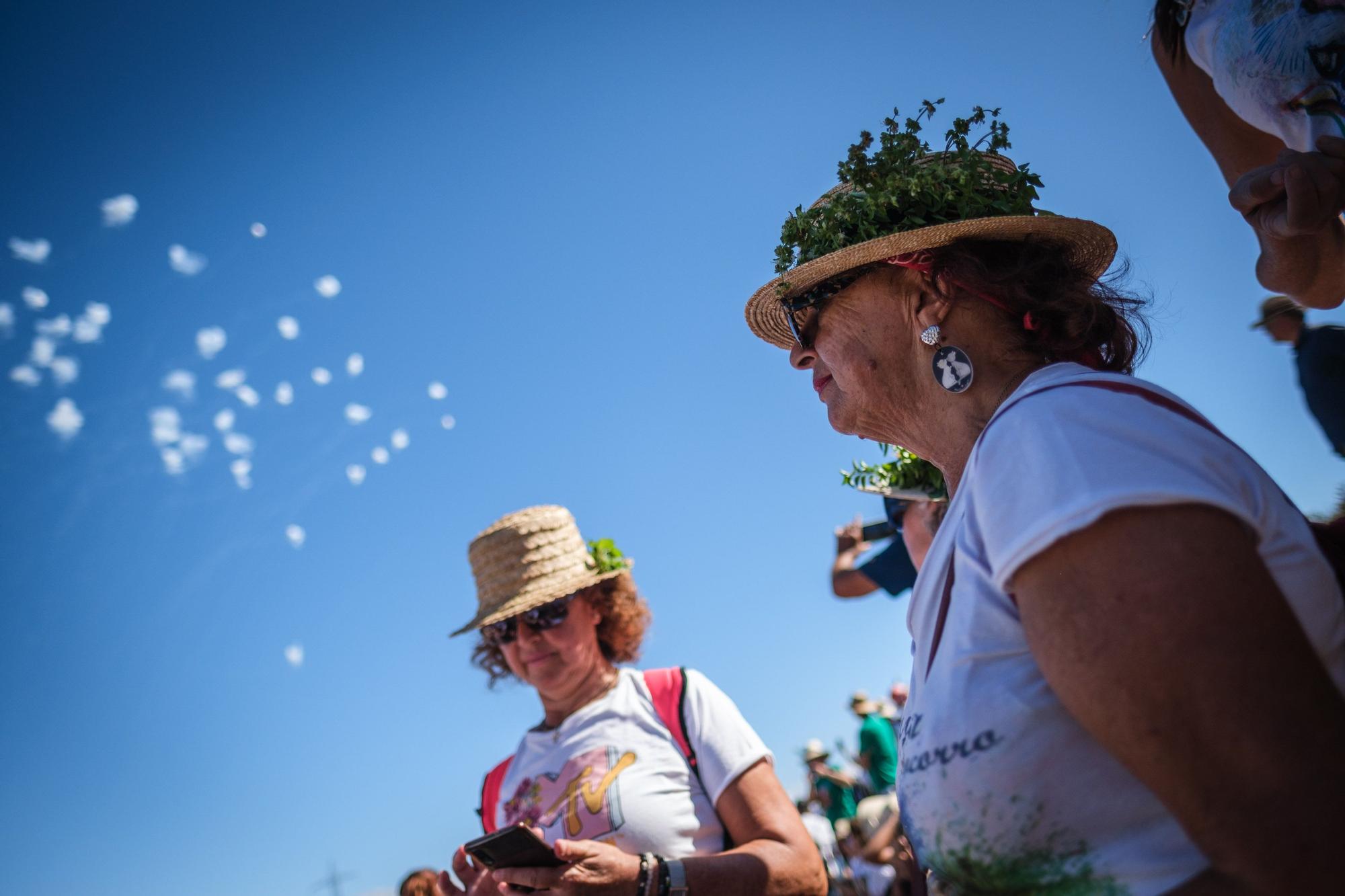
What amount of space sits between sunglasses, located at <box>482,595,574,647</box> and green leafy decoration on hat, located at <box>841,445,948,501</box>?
1.42 metres

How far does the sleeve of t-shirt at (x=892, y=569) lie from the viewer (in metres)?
4.60

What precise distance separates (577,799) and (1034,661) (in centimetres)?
232

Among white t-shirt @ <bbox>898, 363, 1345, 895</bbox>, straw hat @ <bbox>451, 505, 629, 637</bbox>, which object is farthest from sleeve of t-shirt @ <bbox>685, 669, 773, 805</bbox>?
white t-shirt @ <bbox>898, 363, 1345, 895</bbox>

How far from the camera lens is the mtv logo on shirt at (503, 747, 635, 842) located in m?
3.13

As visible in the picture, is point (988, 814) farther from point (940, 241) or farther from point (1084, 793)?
point (940, 241)

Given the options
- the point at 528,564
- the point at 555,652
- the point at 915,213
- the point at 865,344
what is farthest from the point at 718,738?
the point at 915,213

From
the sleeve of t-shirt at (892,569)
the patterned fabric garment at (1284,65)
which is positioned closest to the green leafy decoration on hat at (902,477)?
the sleeve of t-shirt at (892,569)

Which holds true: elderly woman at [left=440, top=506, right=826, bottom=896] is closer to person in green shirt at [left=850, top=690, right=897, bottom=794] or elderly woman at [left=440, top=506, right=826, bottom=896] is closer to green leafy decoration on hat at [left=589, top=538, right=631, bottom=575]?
green leafy decoration on hat at [left=589, top=538, right=631, bottom=575]

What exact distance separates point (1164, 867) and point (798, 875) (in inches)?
81.2

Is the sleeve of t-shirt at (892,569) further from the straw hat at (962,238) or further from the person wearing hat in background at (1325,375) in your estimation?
the straw hat at (962,238)

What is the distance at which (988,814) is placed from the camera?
133cm

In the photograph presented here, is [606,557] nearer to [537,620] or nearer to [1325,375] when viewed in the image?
[537,620]

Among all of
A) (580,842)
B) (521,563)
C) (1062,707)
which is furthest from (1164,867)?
(521,563)

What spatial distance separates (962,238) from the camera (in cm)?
215
